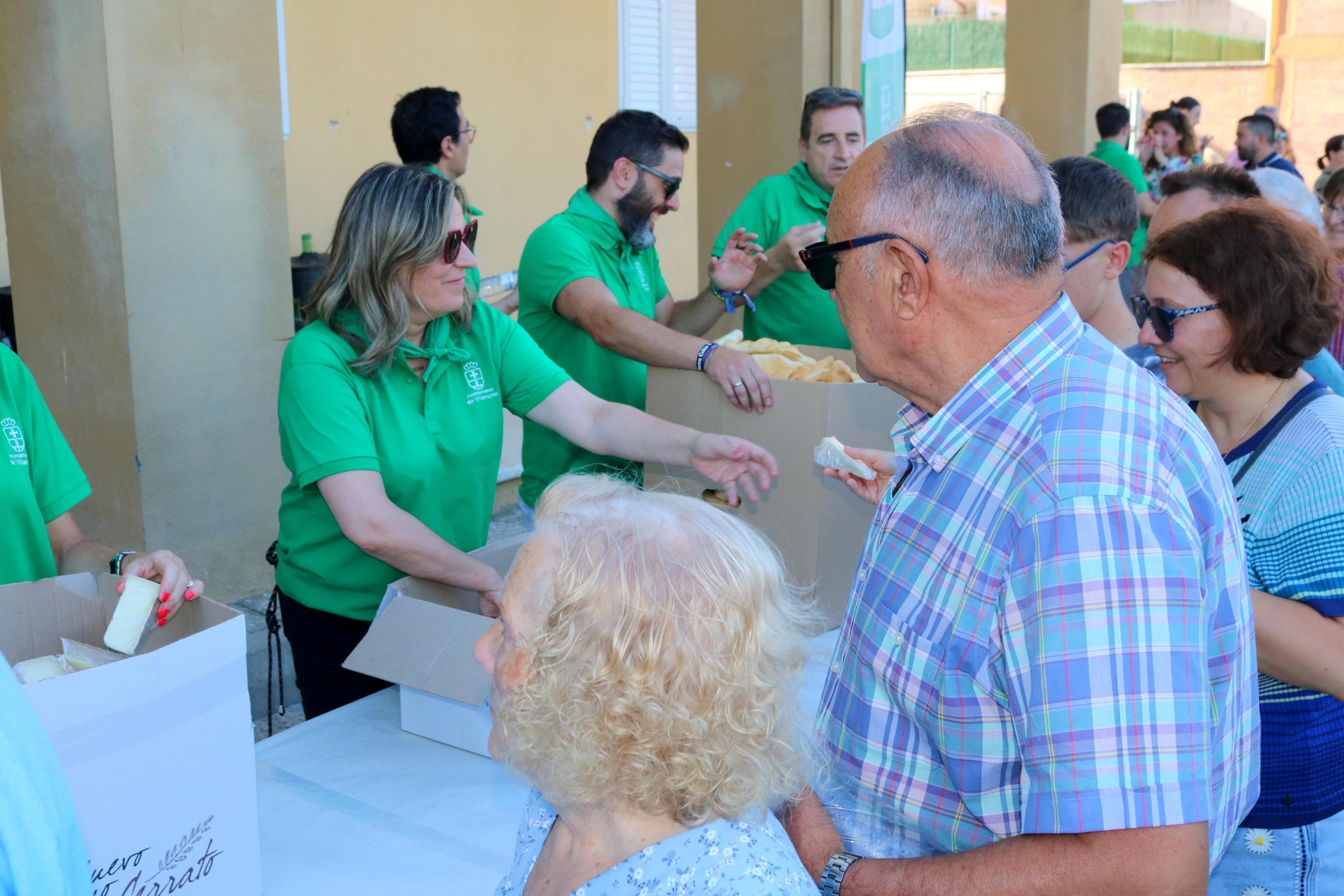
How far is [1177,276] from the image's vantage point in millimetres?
2072

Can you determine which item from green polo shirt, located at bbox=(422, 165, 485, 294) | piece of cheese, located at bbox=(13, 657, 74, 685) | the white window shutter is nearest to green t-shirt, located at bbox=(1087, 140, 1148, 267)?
the white window shutter

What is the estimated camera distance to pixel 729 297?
364 cm

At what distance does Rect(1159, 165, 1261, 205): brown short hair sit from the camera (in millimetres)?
3025

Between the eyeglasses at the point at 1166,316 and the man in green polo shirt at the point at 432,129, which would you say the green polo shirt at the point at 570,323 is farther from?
the man in green polo shirt at the point at 432,129

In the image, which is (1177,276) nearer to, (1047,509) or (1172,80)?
(1047,509)

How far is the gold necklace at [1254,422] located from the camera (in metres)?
1.96

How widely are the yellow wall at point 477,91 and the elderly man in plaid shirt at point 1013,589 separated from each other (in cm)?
602

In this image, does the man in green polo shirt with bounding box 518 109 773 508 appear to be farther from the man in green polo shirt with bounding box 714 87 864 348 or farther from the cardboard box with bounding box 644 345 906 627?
the cardboard box with bounding box 644 345 906 627

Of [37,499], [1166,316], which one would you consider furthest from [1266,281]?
[37,499]

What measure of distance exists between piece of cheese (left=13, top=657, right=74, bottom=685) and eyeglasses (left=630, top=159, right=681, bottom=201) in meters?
2.35

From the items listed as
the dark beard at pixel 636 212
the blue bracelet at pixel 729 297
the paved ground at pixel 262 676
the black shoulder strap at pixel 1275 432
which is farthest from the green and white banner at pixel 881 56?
the black shoulder strap at pixel 1275 432

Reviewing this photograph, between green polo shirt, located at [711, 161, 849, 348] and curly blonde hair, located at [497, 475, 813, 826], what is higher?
green polo shirt, located at [711, 161, 849, 348]

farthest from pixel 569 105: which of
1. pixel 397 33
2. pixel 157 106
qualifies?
pixel 157 106

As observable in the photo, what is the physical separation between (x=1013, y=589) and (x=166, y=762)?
39.8 inches
